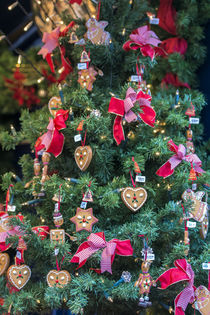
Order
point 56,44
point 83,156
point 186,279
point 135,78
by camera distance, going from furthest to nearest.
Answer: point 56,44 < point 135,78 < point 83,156 < point 186,279

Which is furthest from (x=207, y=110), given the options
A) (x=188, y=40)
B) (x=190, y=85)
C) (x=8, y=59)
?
(x=8, y=59)

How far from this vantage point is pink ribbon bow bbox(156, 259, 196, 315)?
1.00m

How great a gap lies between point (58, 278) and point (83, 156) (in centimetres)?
36

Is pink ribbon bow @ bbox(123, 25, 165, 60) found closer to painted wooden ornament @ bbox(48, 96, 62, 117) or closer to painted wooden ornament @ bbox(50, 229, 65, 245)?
painted wooden ornament @ bbox(48, 96, 62, 117)

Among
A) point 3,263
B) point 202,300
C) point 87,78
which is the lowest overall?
point 202,300

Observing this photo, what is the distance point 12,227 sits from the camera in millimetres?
1109

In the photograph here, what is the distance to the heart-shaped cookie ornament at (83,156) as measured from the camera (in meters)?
1.10

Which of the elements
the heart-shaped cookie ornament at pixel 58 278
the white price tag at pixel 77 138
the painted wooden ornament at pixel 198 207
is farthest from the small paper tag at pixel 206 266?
the white price tag at pixel 77 138

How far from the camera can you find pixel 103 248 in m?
1.02

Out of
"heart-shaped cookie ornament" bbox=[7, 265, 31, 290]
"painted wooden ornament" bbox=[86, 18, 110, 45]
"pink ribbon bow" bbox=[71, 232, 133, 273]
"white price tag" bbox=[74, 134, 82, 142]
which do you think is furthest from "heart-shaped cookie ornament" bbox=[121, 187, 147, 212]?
"painted wooden ornament" bbox=[86, 18, 110, 45]

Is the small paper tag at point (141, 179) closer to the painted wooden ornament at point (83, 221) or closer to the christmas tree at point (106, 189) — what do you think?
the christmas tree at point (106, 189)

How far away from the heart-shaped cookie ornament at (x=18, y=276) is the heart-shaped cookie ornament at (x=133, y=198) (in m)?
0.37

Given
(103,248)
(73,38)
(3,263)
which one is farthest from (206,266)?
(73,38)

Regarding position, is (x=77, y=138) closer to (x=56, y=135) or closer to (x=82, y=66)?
(x=56, y=135)
